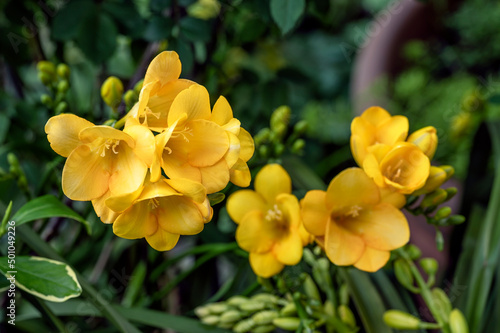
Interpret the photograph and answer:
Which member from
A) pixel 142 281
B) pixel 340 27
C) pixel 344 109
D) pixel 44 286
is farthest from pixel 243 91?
pixel 340 27

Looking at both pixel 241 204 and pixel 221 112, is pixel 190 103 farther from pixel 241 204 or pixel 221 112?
pixel 241 204

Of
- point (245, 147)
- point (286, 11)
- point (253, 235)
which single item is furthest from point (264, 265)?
point (286, 11)

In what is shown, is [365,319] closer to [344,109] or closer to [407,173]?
[407,173]

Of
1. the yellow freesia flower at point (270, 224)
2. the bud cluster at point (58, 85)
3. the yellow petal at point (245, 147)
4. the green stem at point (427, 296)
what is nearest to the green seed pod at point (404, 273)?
the green stem at point (427, 296)

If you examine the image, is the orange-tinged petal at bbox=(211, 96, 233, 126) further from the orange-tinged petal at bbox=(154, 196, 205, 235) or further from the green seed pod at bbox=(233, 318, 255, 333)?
the green seed pod at bbox=(233, 318, 255, 333)

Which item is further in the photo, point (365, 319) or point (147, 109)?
point (365, 319)

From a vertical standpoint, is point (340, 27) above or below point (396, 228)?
below

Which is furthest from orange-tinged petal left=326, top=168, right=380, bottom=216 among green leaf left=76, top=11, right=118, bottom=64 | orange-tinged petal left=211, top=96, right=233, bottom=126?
green leaf left=76, top=11, right=118, bottom=64
